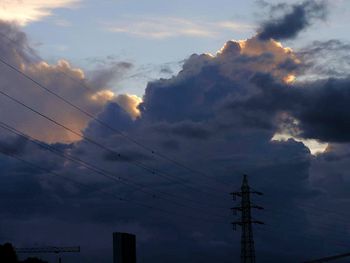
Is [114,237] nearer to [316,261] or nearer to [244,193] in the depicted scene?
[316,261]

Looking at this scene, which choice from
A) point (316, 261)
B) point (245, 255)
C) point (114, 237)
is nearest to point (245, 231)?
point (245, 255)

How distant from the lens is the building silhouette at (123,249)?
50.0 m

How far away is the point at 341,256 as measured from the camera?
139 m

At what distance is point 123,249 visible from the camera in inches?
1988

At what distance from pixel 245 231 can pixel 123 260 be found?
361ft

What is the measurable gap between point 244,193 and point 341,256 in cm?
3002

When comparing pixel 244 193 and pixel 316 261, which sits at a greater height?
pixel 244 193

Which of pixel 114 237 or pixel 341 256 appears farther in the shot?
pixel 341 256

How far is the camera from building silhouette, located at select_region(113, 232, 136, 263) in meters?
50.0

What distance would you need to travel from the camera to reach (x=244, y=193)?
6417 inches

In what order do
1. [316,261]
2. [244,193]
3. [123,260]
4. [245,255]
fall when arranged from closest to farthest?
1. [123,260]
2. [316,261]
3. [245,255]
4. [244,193]

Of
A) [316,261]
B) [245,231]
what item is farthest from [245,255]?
[316,261]

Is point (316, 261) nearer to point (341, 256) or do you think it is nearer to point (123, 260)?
point (341, 256)

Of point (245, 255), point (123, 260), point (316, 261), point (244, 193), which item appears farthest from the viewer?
point (244, 193)
